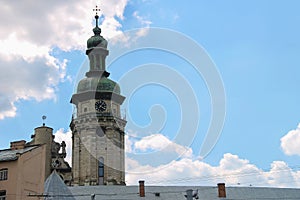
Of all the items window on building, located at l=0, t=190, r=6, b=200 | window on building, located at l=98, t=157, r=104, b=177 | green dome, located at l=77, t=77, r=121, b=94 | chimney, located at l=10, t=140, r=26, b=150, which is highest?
green dome, located at l=77, t=77, r=121, b=94

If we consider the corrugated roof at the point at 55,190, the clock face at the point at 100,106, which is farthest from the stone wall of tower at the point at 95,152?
the corrugated roof at the point at 55,190

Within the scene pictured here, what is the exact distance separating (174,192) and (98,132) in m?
11.0

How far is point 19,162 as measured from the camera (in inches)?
1476

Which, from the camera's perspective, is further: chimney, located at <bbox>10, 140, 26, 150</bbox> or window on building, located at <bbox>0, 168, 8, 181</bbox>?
chimney, located at <bbox>10, 140, 26, 150</bbox>

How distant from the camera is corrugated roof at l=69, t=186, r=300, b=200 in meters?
54.0

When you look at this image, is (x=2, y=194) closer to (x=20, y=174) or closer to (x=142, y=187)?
(x=20, y=174)

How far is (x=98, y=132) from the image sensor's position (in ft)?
203

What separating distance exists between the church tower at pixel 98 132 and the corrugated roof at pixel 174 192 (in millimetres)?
4900

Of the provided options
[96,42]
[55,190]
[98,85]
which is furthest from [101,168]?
[55,190]

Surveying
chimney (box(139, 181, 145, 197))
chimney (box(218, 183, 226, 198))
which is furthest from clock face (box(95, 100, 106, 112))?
chimney (box(218, 183, 226, 198))

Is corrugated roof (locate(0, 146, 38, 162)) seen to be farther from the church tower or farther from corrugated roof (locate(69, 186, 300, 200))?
the church tower

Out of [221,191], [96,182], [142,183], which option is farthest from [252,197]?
[96,182]

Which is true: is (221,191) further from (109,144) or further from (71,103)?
(71,103)

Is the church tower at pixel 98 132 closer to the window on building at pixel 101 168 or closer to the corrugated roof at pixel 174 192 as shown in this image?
the window on building at pixel 101 168
